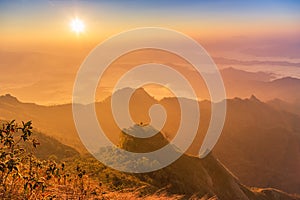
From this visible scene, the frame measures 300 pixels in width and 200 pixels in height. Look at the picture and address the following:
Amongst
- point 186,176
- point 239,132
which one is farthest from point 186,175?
point 239,132

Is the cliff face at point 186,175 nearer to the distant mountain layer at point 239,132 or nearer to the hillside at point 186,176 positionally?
the hillside at point 186,176

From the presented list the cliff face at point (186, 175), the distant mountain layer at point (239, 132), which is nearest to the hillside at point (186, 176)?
the cliff face at point (186, 175)

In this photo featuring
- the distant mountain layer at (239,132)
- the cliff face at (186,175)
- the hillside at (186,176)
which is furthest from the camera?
the distant mountain layer at (239,132)

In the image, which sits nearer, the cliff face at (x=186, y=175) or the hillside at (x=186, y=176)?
the hillside at (x=186, y=176)

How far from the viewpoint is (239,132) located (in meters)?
170

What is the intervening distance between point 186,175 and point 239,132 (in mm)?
137651

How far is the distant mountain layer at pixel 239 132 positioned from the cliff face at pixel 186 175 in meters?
62.0

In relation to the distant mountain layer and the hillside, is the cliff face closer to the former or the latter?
the hillside

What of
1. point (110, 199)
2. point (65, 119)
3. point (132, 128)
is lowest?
point (110, 199)

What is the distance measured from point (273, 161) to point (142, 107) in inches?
2855

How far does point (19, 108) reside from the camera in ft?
491

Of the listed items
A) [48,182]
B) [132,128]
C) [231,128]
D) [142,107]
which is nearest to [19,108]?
[142,107]

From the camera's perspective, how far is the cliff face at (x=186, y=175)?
31.1 m

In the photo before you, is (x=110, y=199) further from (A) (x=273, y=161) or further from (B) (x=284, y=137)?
(B) (x=284, y=137)
